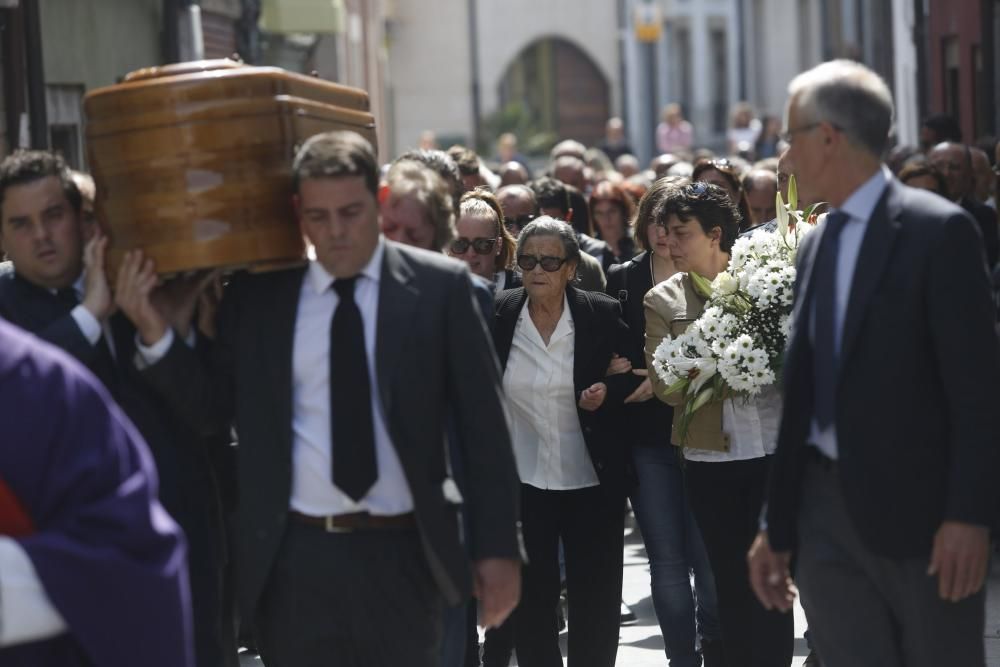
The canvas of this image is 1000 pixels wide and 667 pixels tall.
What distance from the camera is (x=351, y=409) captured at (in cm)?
460

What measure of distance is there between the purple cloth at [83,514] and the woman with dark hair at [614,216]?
326 inches

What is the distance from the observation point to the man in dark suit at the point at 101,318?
4941 millimetres

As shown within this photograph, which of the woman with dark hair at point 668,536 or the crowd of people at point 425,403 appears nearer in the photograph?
the crowd of people at point 425,403

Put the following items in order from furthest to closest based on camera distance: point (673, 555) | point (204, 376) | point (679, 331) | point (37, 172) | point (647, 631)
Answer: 1. point (647, 631)
2. point (673, 555)
3. point (679, 331)
4. point (37, 172)
5. point (204, 376)

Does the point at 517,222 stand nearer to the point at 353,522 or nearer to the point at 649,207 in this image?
the point at 649,207

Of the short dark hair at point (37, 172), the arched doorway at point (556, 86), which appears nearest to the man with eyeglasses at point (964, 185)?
the short dark hair at point (37, 172)

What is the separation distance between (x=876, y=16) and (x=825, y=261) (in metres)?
26.3

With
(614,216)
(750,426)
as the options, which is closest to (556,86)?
(614,216)

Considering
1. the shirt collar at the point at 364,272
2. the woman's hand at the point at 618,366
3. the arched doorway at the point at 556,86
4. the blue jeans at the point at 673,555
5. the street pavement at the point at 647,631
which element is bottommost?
the street pavement at the point at 647,631

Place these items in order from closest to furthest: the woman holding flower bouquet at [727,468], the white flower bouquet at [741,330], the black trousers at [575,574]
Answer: the white flower bouquet at [741,330], the woman holding flower bouquet at [727,468], the black trousers at [575,574]

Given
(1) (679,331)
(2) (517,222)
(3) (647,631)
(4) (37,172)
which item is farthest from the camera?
(2) (517,222)

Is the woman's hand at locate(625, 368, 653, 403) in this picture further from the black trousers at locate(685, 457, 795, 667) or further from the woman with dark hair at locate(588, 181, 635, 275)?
the woman with dark hair at locate(588, 181, 635, 275)

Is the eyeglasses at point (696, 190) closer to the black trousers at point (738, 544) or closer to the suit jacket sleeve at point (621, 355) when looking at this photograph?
the suit jacket sleeve at point (621, 355)

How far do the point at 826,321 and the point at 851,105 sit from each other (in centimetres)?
55
